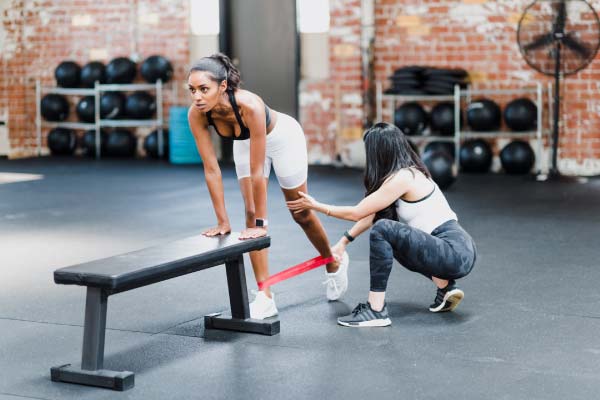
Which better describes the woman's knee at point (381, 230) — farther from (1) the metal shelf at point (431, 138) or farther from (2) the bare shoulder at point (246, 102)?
(1) the metal shelf at point (431, 138)

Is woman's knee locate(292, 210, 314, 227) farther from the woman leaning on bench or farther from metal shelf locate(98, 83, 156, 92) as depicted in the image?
metal shelf locate(98, 83, 156, 92)

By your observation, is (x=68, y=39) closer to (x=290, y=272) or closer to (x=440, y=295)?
(x=290, y=272)

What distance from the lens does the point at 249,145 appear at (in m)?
4.04

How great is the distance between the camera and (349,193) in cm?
859

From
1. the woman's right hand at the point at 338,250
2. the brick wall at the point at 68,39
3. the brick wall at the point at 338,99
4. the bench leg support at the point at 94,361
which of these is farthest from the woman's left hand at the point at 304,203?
the brick wall at the point at 68,39

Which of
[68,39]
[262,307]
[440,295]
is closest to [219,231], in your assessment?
[262,307]

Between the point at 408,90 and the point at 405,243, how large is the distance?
650 centimetres

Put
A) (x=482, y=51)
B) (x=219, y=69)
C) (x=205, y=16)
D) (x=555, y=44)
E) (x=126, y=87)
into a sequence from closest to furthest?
(x=219, y=69), (x=555, y=44), (x=482, y=51), (x=205, y=16), (x=126, y=87)

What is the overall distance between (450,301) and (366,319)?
0.43 meters

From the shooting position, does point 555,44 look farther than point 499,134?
No

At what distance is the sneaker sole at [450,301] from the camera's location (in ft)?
13.5

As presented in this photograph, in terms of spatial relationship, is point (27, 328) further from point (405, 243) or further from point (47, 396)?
point (405, 243)

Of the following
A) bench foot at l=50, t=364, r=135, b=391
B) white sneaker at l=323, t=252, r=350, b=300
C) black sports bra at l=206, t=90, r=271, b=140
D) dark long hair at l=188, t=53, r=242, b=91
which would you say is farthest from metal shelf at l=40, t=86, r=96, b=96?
bench foot at l=50, t=364, r=135, b=391

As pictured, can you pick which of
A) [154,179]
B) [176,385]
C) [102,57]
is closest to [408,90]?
[154,179]
